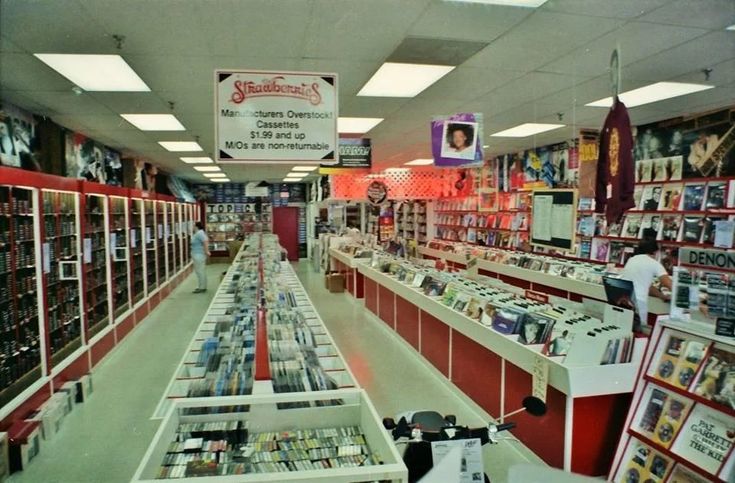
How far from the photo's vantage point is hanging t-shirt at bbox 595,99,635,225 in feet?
13.6

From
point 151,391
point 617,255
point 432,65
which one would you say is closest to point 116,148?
point 151,391

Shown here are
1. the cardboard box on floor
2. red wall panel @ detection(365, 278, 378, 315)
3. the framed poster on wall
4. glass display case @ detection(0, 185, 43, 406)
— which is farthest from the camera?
the cardboard box on floor

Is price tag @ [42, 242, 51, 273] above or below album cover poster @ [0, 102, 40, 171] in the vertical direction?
below

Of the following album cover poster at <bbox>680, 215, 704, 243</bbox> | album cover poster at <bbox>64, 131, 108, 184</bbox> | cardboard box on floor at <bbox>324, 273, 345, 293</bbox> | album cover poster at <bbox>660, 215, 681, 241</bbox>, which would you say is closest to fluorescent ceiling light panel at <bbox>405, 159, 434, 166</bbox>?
cardboard box on floor at <bbox>324, 273, 345, 293</bbox>

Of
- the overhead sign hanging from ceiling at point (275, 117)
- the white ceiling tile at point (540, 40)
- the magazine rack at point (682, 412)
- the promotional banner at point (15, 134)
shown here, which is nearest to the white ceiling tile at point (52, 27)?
the overhead sign hanging from ceiling at point (275, 117)

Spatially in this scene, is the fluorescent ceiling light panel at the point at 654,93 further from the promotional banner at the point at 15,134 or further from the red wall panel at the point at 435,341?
the promotional banner at the point at 15,134

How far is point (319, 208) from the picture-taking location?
20.0 m

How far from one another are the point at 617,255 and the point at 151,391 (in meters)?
7.69

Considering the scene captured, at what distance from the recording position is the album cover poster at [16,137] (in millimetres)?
5797

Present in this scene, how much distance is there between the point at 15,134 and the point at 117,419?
3.83 metres

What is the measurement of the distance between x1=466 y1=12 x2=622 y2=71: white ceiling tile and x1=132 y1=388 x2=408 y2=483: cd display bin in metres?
3.01

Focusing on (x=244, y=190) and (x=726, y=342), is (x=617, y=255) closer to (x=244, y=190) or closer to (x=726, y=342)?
(x=726, y=342)

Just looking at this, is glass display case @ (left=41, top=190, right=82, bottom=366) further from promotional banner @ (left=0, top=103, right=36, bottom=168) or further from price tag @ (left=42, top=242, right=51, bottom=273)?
promotional banner @ (left=0, top=103, right=36, bottom=168)

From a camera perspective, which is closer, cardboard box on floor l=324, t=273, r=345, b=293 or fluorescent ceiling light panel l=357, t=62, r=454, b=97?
fluorescent ceiling light panel l=357, t=62, r=454, b=97
